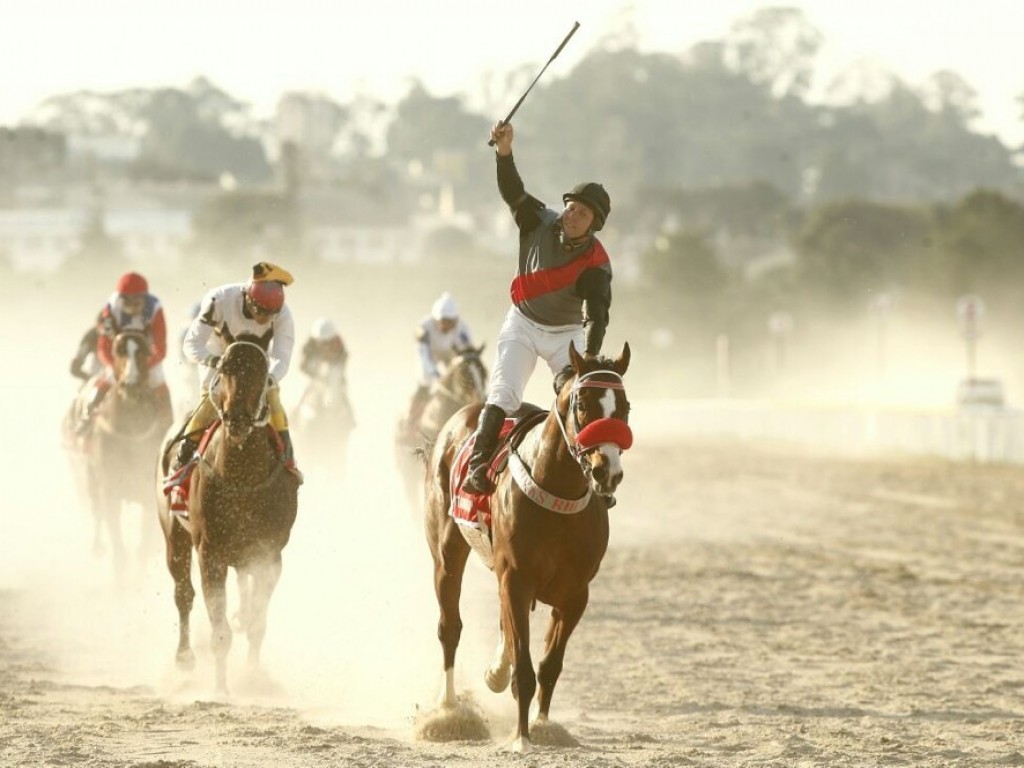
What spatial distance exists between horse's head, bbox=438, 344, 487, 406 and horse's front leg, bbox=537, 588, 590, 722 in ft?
26.1

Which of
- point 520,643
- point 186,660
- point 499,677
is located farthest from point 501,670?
point 186,660

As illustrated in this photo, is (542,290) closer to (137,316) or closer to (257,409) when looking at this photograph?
(257,409)

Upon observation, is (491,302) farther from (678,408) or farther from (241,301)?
(241,301)

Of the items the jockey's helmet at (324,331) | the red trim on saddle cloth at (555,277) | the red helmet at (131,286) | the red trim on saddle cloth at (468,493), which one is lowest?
the red trim on saddle cloth at (468,493)

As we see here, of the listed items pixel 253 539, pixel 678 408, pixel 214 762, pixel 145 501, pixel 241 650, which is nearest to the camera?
pixel 214 762

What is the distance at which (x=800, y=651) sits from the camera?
14602mm

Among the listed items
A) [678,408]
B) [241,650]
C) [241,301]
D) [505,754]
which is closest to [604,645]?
[241,650]

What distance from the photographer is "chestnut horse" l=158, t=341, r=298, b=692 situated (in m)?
12.1

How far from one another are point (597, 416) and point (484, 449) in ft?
4.74

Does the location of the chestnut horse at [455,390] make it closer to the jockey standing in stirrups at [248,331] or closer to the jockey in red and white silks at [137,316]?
the jockey in red and white silks at [137,316]

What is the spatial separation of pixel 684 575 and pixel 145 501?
574cm

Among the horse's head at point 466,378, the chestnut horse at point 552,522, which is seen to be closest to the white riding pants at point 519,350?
the chestnut horse at point 552,522

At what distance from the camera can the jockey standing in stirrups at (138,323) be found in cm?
1755

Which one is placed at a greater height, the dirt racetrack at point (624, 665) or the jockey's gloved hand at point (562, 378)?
the jockey's gloved hand at point (562, 378)
